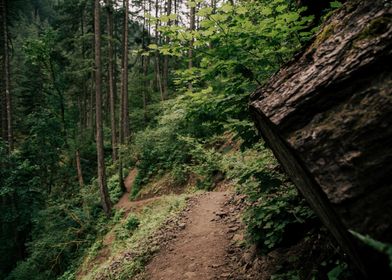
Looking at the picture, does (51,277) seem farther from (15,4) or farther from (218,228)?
(15,4)

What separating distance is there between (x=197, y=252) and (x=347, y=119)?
17.9 feet

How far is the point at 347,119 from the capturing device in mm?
2342

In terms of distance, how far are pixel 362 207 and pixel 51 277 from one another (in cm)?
1458

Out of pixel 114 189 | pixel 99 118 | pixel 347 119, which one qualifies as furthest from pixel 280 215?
pixel 114 189

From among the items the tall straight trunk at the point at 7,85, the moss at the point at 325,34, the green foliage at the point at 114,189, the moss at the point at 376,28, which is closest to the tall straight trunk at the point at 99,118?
the green foliage at the point at 114,189

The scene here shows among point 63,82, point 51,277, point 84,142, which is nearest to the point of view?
point 51,277

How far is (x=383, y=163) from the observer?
2154mm

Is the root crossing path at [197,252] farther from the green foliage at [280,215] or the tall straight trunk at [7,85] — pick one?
the tall straight trunk at [7,85]

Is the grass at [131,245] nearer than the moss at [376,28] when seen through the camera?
No

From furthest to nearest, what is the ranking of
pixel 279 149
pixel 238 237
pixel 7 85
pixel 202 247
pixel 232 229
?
pixel 7 85
pixel 232 229
pixel 202 247
pixel 238 237
pixel 279 149

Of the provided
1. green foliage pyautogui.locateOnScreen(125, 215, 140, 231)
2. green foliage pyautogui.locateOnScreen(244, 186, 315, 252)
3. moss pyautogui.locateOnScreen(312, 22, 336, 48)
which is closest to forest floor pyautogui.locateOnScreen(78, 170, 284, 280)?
green foliage pyautogui.locateOnScreen(244, 186, 315, 252)

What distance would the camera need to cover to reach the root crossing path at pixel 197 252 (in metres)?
6.16

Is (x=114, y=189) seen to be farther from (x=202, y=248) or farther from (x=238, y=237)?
(x=238, y=237)

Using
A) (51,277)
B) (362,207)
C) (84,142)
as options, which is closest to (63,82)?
(84,142)
